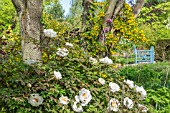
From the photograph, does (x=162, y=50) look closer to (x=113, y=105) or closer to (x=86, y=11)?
(x=86, y=11)

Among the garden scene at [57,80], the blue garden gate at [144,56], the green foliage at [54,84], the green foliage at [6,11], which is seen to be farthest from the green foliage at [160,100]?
the green foliage at [6,11]

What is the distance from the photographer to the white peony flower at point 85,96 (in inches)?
79.7

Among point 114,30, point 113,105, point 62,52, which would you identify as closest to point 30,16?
point 62,52

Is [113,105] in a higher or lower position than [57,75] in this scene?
lower

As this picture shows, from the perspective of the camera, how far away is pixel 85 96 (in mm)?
2025

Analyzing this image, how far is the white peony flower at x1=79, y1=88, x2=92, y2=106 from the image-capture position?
202cm

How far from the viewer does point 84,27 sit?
15.5 feet

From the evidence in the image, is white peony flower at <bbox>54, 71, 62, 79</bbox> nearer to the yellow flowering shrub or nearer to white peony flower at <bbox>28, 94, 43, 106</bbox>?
white peony flower at <bbox>28, 94, 43, 106</bbox>

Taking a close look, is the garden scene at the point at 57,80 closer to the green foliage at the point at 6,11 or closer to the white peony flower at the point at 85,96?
the white peony flower at the point at 85,96

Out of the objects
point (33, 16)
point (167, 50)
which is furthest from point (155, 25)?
point (33, 16)

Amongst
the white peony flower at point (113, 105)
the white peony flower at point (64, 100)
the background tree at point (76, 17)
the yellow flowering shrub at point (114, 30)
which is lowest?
the white peony flower at point (113, 105)

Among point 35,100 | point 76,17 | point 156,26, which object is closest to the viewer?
point 35,100

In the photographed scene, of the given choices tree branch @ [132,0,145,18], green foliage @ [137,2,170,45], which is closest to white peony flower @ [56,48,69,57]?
tree branch @ [132,0,145,18]

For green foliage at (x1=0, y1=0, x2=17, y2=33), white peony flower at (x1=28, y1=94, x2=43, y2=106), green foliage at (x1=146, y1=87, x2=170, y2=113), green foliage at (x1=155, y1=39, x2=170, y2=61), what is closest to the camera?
white peony flower at (x1=28, y1=94, x2=43, y2=106)
